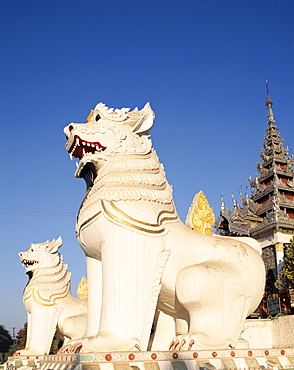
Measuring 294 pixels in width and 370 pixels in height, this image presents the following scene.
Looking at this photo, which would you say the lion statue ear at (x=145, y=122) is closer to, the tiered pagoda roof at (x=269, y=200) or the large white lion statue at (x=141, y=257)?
the large white lion statue at (x=141, y=257)

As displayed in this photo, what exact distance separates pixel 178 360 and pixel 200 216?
4.17 metres

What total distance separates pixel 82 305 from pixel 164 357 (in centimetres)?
520

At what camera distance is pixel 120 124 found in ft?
22.5

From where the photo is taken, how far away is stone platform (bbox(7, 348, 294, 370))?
492cm

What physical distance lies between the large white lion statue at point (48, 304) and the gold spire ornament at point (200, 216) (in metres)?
3.22

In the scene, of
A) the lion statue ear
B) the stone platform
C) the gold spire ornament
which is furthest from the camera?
the gold spire ornament

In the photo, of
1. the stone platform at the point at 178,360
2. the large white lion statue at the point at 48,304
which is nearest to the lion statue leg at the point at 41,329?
the large white lion statue at the point at 48,304

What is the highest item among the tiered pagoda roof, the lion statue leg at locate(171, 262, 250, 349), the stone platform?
the tiered pagoda roof

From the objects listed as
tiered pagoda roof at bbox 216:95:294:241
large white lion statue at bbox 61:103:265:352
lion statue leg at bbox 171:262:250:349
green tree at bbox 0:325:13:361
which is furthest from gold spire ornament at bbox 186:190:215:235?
green tree at bbox 0:325:13:361

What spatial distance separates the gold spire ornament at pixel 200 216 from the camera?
9031mm

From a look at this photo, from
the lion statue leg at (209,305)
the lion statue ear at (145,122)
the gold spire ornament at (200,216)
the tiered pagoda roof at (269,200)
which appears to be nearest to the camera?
the lion statue leg at (209,305)

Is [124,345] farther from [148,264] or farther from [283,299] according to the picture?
[283,299]

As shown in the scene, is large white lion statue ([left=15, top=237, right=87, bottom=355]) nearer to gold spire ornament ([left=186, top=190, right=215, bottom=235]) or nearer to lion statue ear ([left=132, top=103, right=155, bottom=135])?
gold spire ornament ([left=186, top=190, right=215, bottom=235])

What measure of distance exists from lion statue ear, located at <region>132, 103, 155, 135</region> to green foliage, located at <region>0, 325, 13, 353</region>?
146ft
